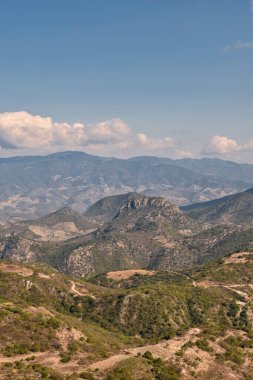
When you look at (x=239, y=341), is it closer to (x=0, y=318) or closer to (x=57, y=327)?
(x=57, y=327)

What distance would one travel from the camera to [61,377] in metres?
80.5

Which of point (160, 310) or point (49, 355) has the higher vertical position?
point (49, 355)

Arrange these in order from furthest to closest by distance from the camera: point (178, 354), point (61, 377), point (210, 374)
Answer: point (178, 354) → point (210, 374) → point (61, 377)

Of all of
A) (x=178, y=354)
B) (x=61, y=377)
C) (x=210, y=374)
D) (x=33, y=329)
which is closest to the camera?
(x=61, y=377)

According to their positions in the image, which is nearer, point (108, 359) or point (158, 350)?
point (108, 359)

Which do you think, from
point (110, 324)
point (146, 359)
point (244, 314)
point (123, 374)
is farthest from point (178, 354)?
point (244, 314)

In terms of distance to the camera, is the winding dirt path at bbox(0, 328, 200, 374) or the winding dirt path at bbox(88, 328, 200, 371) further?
the winding dirt path at bbox(88, 328, 200, 371)

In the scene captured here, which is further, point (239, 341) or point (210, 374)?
point (239, 341)

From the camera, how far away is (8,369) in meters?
84.7

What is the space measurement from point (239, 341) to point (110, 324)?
90.0 metres

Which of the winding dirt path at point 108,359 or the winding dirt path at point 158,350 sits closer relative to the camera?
the winding dirt path at point 108,359

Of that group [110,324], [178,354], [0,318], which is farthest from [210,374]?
[110,324]

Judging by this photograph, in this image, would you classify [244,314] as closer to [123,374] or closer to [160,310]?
[160,310]

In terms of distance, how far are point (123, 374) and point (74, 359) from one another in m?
16.5
